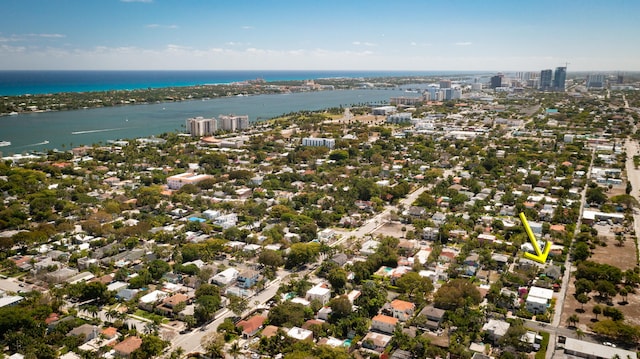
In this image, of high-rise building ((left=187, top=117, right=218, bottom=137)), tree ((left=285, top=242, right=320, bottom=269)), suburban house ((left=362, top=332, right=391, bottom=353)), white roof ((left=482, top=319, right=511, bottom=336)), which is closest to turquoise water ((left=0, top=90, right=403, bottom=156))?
high-rise building ((left=187, top=117, right=218, bottom=137))

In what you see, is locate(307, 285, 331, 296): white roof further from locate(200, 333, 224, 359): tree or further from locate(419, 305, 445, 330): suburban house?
locate(200, 333, 224, 359): tree

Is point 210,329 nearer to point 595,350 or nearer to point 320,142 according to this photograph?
point 595,350

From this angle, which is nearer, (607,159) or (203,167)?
(203,167)

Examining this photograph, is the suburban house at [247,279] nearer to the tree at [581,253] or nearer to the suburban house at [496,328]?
the suburban house at [496,328]

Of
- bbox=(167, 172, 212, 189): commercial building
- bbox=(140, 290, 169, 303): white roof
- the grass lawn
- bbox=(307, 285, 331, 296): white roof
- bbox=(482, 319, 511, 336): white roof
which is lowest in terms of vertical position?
the grass lawn

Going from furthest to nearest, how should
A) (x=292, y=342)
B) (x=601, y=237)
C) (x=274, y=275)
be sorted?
(x=601, y=237), (x=274, y=275), (x=292, y=342)

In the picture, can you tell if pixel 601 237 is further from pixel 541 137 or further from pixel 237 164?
pixel 541 137

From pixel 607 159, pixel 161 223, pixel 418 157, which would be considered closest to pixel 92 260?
pixel 161 223
